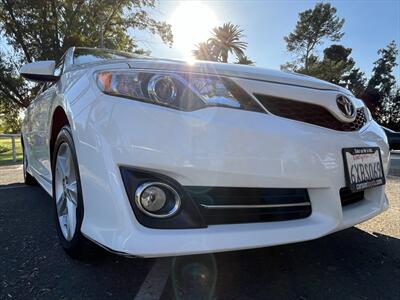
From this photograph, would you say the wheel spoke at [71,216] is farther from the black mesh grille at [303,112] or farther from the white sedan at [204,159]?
the black mesh grille at [303,112]

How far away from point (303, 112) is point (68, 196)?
1494 millimetres

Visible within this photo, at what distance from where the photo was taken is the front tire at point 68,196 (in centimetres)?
195

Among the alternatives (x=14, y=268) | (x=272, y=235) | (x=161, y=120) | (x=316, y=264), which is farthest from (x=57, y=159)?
(x=316, y=264)

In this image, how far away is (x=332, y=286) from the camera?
1.84 metres

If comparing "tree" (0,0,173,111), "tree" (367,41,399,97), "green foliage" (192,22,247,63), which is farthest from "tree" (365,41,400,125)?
"tree" (0,0,173,111)

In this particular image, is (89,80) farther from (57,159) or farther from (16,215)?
(16,215)

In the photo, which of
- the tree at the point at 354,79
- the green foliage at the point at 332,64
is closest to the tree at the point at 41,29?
the green foliage at the point at 332,64

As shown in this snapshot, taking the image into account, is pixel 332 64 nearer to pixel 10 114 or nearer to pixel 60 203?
pixel 10 114

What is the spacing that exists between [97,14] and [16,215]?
714 inches

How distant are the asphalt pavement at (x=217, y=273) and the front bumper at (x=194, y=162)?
30cm

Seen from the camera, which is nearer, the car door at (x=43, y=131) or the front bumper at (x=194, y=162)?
the front bumper at (x=194, y=162)

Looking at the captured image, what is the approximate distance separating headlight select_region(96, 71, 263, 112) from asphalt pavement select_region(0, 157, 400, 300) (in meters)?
0.88

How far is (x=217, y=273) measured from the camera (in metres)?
1.96

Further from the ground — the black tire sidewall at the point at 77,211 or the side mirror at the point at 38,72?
the side mirror at the point at 38,72
